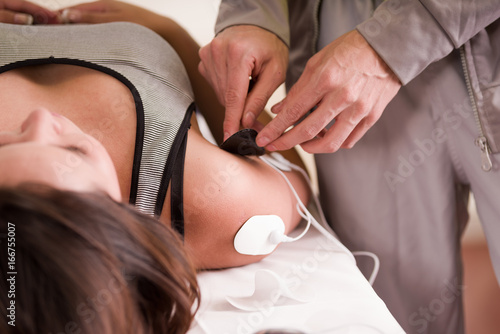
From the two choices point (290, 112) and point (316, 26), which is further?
point (316, 26)

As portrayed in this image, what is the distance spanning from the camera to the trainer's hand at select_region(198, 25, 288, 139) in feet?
2.40

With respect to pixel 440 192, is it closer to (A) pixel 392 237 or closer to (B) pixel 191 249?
(A) pixel 392 237

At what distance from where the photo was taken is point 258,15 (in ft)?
2.71

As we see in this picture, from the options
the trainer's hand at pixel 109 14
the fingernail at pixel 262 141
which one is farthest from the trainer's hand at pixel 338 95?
the trainer's hand at pixel 109 14

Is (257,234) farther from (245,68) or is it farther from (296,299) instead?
(245,68)

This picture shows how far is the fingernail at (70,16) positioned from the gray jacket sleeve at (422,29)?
703 millimetres

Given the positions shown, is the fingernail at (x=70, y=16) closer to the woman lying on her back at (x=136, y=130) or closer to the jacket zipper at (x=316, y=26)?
the woman lying on her back at (x=136, y=130)

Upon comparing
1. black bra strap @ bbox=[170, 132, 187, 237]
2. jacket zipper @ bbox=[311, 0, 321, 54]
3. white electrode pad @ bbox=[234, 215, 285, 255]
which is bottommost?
white electrode pad @ bbox=[234, 215, 285, 255]

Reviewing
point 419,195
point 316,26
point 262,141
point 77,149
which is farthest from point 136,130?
point 419,195

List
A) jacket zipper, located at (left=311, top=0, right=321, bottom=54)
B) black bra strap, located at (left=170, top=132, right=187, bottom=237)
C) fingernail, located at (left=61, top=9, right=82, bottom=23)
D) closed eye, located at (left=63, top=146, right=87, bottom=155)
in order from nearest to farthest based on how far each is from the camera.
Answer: closed eye, located at (left=63, top=146, right=87, bottom=155) < black bra strap, located at (left=170, top=132, right=187, bottom=237) < jacket zipper, located at (left=311, top=0, right=321, bottom=54) < fingernail, located at (left=61, top=9, right=82, bottom=23)

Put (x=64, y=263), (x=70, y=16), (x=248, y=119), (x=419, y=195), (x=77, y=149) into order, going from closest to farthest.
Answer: (x=64, y=263) → (x=77, y=149) → (x=248, y=119) → (x=419, y=195) → (x=70, y=16)

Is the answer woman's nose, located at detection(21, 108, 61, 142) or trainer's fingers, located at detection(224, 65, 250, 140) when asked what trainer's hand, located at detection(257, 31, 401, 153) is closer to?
trainer's fingers, located at detection(224, 65, 250, 140)

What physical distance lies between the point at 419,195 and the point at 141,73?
62 centimetres

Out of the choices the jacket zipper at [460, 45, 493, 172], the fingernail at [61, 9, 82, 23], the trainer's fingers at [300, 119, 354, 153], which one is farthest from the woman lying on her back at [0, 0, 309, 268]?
the jacket zipper at [460, 45, 493, 172]
